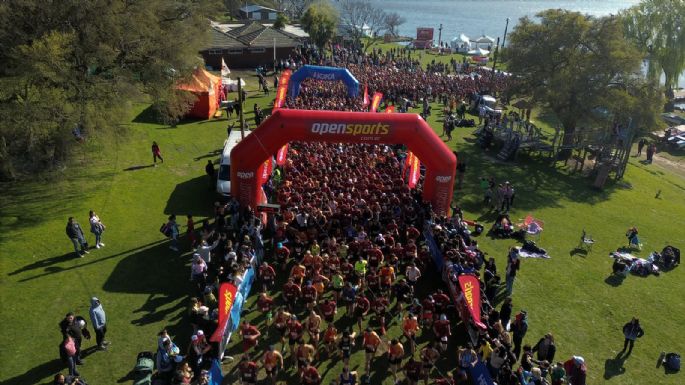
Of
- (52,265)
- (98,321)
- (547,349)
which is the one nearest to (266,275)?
(98,321)

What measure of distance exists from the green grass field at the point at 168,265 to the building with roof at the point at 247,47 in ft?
59.7

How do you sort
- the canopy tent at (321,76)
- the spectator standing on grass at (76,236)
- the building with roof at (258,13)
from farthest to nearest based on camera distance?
the building with roof at (258,13) → the canopy tent at (321,76) → the spectator standing on grass at (76,236)

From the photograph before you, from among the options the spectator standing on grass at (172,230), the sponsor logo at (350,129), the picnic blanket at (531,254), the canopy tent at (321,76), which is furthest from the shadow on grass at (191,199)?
the canopy tent at (321,76)

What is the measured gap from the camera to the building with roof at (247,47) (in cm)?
4350

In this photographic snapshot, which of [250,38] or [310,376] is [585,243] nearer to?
[310,376]

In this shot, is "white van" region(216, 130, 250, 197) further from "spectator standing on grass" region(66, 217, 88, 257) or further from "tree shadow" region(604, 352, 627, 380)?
"tree shadow" region(604, 352, 627, 380)

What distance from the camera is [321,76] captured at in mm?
32562

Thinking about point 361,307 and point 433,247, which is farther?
point 433,247

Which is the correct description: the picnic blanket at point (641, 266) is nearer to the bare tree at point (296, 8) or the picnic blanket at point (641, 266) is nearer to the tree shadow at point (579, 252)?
the tree shadow at point (579, 252)

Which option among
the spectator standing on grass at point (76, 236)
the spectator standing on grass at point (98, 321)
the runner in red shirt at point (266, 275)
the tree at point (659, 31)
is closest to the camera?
the spectator standing on grass at point (98, 321)

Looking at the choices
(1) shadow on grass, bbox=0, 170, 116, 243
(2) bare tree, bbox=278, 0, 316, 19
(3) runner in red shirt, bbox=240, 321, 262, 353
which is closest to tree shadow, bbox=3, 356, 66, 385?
(3) runner in red shirt, bbox=240, 321, 262, 353

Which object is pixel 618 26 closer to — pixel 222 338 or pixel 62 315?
pixel 222 338

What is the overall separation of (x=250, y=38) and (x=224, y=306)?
3733 centimetres

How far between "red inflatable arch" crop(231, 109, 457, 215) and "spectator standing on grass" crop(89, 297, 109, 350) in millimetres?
6757
